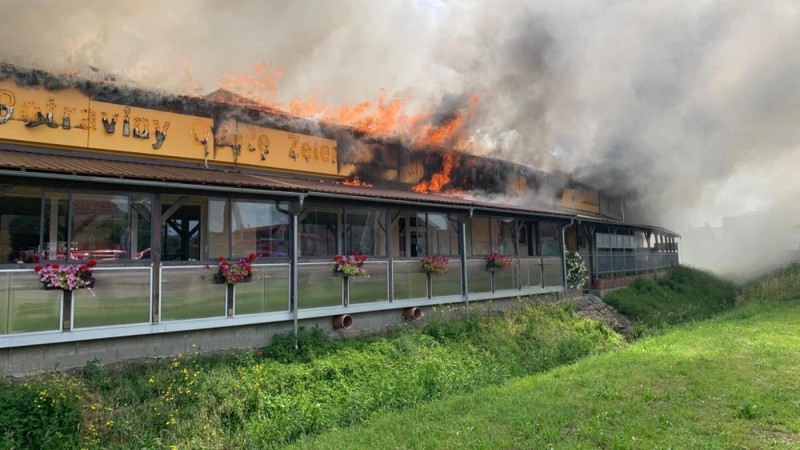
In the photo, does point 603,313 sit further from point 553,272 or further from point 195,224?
point 195,224

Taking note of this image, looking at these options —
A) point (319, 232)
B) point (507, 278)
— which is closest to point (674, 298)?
point (507, 278)

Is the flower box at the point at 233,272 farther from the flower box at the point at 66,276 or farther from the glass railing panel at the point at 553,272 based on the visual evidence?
the glass railing panel at the point at 553,272

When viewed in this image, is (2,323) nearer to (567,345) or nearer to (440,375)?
(440,375)

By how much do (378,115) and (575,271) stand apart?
10.4m

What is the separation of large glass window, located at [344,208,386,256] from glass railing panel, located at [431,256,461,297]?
6.87 feet

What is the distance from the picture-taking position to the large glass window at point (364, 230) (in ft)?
48.0

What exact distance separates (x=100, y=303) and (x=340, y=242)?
6.40m

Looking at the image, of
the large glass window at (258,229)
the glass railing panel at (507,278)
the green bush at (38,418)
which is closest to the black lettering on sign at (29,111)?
the large glass window at (258,229)

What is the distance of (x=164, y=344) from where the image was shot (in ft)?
31.8

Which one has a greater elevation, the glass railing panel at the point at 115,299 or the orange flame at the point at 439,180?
the orange flame at the point at 439,180

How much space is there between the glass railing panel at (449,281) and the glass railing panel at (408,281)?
45 centimetres

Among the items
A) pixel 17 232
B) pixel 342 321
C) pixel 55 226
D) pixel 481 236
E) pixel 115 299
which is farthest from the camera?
pixel 481 236

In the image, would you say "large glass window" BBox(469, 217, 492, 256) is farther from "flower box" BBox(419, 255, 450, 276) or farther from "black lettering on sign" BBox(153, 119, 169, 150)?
"black lettering on sign" BBox(153, 119, 169, 150)

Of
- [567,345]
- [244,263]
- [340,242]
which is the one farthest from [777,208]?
[244,263]
